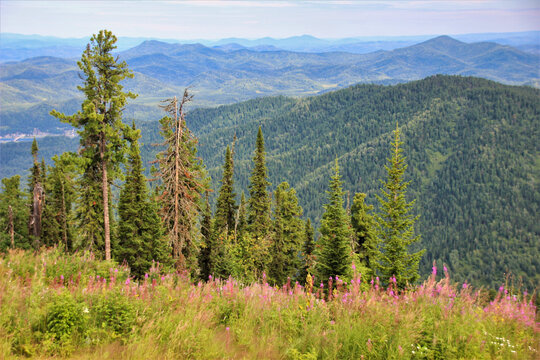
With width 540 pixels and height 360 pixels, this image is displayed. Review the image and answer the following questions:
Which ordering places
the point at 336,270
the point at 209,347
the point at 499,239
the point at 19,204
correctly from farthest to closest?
the point at 499,239 → the point at 19,204 → the point at 336,270 → the point at 209,347

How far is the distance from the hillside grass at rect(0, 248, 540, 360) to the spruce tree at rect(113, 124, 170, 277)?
19756 mm

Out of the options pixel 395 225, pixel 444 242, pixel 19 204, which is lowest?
pixel 444 242

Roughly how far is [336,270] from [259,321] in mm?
16666

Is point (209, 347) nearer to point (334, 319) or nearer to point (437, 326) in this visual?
point (334, 319)

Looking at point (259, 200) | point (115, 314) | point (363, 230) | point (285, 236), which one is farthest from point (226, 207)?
point (115, 314)

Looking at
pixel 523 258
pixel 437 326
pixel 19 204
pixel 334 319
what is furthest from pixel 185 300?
pixel 523 258

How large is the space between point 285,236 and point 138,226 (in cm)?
1371

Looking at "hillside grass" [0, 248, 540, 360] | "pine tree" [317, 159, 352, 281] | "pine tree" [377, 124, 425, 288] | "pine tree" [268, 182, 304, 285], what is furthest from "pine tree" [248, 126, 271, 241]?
"hillside grass" [0, 248, 540, 360]

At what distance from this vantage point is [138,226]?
26.1 metres

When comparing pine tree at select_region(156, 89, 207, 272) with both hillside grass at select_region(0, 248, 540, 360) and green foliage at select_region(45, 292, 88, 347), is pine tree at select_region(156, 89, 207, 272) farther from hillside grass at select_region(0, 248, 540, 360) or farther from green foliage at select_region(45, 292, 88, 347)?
green foliage at select_region(45, 292, 88, 347)

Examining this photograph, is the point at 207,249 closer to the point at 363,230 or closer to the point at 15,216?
the point at 363,230

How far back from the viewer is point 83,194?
950 inches

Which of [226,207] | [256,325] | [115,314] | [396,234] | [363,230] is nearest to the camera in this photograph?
[115,314]

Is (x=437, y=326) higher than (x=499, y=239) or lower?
higher
